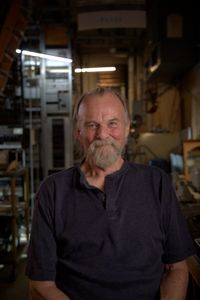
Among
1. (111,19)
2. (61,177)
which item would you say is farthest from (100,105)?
(111,19)

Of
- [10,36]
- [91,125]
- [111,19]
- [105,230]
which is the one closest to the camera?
[105,230]

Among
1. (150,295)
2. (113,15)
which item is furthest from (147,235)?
(113,15)

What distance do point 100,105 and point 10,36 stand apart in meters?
2.64

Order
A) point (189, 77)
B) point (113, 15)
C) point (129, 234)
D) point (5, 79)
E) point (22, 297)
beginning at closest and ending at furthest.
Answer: point (129, 234), point (113, 15), point (22, 297), point (5, 79), point (189, 77)

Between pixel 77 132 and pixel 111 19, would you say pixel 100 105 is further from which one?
pixel 111 19

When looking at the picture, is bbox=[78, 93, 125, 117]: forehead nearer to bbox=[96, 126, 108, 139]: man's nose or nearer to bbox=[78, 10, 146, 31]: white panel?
bbox=[96, 126, 108, 139]: man's nose

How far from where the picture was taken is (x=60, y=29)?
5.99m

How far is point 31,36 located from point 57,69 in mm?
702

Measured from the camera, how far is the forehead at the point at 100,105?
1395 mm

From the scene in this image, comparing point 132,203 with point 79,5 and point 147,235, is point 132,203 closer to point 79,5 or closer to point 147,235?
point 147,235

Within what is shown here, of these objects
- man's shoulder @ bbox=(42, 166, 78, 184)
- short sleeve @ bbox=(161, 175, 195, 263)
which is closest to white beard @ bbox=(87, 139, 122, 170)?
man's shoulder @ bbox=(42, 166, 78, 184)

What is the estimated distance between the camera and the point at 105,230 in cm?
129

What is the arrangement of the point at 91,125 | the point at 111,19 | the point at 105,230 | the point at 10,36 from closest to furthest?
the point at 105,230, the point at 91,125, the point at 111,19, the point at 10,36

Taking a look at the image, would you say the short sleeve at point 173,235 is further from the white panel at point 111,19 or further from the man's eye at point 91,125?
the white panel at point 111,19
